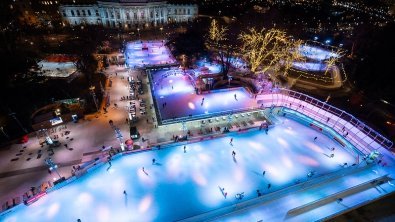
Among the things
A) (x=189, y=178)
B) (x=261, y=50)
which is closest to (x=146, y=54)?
(x=261, y=50)

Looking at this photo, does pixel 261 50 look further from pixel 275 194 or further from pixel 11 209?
pixel 11 209

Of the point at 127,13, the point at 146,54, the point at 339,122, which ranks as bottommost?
the point at 146,54

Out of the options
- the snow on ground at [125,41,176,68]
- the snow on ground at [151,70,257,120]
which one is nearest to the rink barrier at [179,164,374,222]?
the snow on ground at [151,70,257,120]

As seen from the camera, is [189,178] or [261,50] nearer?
[189,178]

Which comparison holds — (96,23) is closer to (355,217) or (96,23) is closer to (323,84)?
(323,84)

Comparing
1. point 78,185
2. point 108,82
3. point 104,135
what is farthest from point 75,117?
point 78,185

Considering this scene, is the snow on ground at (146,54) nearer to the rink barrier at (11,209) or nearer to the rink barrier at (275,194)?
the rink barrier at (11,209)

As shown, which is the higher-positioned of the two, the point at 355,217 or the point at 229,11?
the point at 229,11
